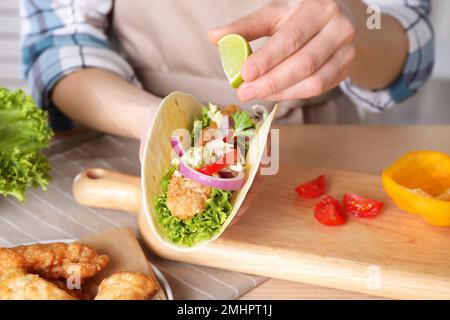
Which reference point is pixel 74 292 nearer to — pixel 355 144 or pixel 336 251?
pixel 336 251

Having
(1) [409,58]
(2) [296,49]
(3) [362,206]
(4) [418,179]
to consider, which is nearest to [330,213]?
(3) [362,206]

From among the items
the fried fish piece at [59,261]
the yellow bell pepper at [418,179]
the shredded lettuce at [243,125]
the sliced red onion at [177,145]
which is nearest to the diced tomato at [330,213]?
the yellow bell pepper at [418,179]

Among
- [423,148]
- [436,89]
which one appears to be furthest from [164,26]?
[436,89]

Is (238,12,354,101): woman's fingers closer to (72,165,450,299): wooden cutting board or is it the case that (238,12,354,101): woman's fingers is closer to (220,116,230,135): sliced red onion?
(220,116,230,135): sliced red onion

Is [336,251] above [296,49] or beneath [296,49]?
beneath

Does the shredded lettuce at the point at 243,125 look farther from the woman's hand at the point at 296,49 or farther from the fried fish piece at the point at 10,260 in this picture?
the fried fish piece at the point at 10,260
